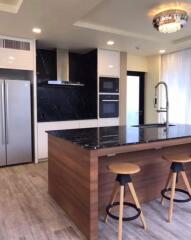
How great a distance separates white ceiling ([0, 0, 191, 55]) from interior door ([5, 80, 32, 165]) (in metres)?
1.01

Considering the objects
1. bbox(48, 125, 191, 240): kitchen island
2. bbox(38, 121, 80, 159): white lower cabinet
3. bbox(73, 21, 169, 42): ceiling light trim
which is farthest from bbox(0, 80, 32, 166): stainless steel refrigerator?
bbox(48, 125, 191, 240): kitchen island

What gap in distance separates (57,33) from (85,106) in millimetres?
2106

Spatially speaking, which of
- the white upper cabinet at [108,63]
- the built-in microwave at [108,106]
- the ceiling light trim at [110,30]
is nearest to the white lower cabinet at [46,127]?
the built-in microwave at [108,106]

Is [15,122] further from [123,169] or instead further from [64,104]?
[123,169]

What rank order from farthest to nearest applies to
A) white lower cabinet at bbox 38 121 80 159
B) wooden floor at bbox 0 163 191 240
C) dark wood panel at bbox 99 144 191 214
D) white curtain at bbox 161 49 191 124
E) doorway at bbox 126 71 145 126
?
doorway at bbox 126 71 145 126, white curtain at bbox 161 49 191 124, white lower cabinet at bbox 38 121 80 159, dark wood panel at bbox 99 144 191 214, wooden floor at bbox 0 163 191 240

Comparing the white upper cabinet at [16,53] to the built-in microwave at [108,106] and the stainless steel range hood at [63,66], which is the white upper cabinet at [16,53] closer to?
the stainless steel range hood at [63,66]

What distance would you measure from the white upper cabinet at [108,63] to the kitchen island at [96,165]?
9.11ft

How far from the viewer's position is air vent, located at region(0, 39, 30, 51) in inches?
163

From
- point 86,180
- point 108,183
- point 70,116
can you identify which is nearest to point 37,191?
point 108,183

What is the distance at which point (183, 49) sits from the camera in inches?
205

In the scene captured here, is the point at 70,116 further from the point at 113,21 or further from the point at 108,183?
the point at 108,183

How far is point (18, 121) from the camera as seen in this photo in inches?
169

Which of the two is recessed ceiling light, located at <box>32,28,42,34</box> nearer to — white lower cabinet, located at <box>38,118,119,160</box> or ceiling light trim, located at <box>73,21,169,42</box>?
ceiling light trim, located at <box>73,21,169,42</box>

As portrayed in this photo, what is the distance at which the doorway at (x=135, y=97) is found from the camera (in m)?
6.19
